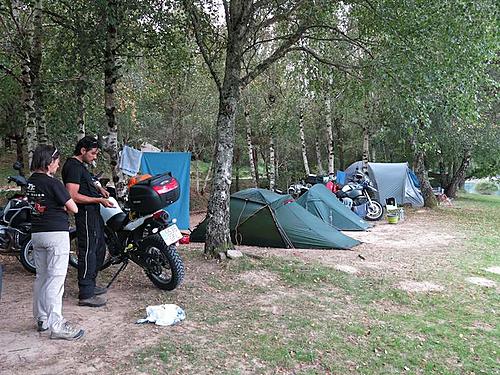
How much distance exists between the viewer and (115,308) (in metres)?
3.92

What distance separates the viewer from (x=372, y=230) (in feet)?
32.6

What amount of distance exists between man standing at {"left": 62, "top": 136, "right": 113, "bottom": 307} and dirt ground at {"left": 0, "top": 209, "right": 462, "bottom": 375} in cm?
18

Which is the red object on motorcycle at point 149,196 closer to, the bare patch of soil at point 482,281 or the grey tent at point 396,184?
the bare patch of soil at point 482,281

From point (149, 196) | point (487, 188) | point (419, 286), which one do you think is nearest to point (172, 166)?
point (149, 196)

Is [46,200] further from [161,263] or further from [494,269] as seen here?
[494,269]

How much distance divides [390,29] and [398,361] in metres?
3.94

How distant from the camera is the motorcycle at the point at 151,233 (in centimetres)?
425

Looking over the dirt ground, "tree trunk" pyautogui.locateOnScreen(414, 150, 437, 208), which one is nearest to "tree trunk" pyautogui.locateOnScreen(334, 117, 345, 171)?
"tree trunk" pyautogui.locateOnScreen(414, 150, 437, 208)

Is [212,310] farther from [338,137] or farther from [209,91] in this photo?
[338,137]

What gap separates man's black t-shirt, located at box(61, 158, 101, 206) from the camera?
3.76 meters

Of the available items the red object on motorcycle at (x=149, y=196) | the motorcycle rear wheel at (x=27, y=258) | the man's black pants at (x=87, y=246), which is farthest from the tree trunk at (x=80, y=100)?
the man's black pants at (x=87, y=246)

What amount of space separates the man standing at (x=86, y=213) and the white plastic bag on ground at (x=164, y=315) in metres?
0.56

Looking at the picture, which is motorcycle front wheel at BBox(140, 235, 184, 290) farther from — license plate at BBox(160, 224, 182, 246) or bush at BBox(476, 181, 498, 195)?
bush at BBox(476, 181, 498, 195)

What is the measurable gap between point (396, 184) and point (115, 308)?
1189 cm
